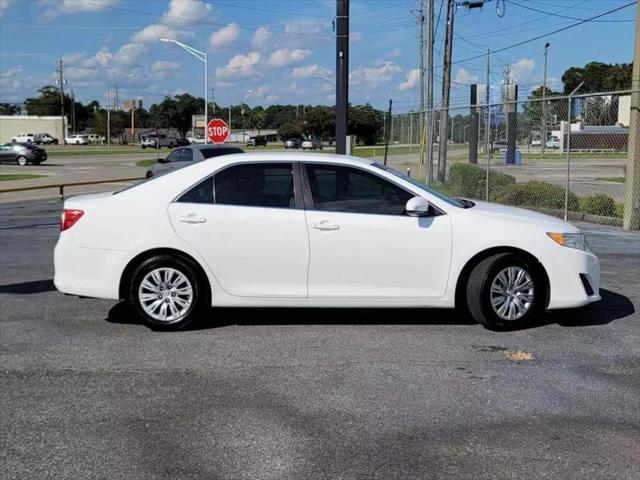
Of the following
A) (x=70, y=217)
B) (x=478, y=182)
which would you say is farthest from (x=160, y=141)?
(x=70, y=217)

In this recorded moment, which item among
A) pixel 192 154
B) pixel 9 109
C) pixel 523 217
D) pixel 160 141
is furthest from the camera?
pixel 9 109

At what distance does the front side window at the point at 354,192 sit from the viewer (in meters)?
6.47

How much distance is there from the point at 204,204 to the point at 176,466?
3.10 m

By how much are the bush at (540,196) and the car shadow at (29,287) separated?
1129cm

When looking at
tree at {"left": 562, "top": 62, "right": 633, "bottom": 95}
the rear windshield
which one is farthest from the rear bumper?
tree at {"left": 562, "top": 62, "right": 633, "bottom": 95}

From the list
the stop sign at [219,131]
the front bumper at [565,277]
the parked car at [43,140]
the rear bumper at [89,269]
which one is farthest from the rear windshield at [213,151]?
the parked car at [43,140]

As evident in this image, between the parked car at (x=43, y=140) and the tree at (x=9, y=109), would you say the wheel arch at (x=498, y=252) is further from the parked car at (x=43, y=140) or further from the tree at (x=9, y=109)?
the tree at (x=9, y=109)

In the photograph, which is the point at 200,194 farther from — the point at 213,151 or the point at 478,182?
the point at 213,151

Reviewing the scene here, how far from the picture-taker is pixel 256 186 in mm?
6566

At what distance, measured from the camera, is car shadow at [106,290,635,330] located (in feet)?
22.5

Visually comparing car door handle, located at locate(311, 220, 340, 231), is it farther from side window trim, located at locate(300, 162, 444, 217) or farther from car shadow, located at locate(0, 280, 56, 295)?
car shadow, located at locate(0, 280, 56, 295)

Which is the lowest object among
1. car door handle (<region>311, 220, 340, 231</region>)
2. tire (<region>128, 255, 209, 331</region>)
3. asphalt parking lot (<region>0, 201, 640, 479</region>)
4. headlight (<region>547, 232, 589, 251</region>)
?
asphalt parking lot (<region>0, 201, 640, 479</region>)

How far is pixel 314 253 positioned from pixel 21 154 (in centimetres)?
4723

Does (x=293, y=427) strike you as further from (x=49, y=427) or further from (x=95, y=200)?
(x=95, y=200)
